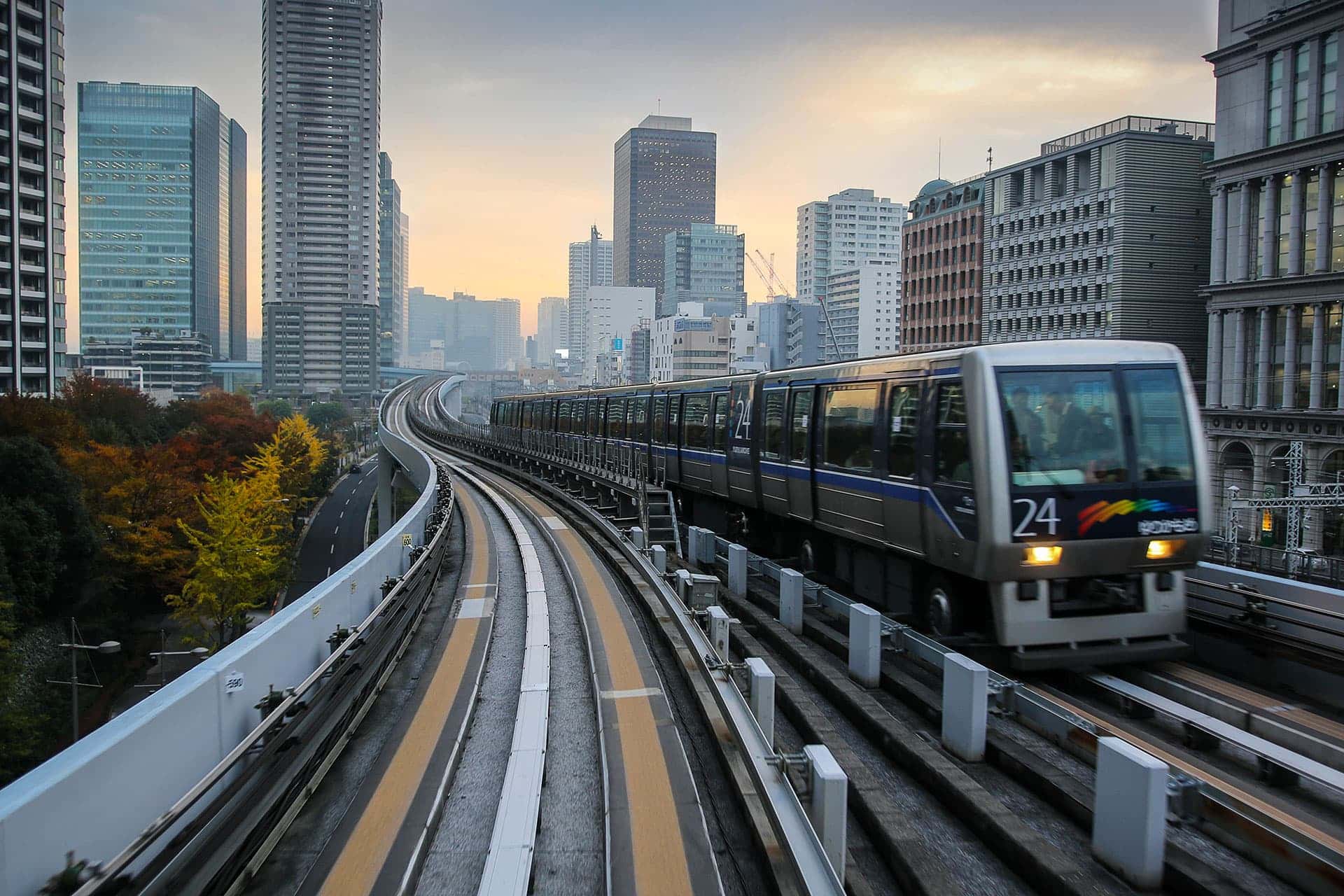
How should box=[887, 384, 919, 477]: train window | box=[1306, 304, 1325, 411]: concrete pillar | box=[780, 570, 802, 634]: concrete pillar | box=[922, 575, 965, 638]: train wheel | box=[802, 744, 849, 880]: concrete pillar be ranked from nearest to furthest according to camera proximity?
box=[802, 744, 849, 880]: concrete pillar, box=[922, 575, 965, 638]: train wheel, box=[887, 384, 919, 477]: train window, box=[780, 570, 802, 634]: concrete pillar, box=[1306, 304, 1325, 411]: concrete pillar

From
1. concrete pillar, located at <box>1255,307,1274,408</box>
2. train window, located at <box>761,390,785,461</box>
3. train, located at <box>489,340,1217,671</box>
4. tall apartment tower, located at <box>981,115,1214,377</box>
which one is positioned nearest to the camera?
train, located at <box>489,340,1217,671</box>

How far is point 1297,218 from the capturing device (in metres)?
53.1

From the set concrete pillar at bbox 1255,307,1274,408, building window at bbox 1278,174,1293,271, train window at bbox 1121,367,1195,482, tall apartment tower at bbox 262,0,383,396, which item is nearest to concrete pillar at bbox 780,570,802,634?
train window at bbox 1121,367,1195,482

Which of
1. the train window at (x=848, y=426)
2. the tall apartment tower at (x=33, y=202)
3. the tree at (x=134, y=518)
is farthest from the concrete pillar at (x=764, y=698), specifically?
the tall apartment tower at (x=33, y=202)

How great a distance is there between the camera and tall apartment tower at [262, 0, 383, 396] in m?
188

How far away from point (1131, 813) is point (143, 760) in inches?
243

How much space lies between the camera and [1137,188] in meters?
74.8

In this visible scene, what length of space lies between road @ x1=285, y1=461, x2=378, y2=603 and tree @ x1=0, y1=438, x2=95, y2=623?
8077mm

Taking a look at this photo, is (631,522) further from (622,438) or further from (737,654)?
(737,654)

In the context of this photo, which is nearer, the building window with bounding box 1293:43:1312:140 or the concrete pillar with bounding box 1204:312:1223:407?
the building window with bounding box 1293:43:1312:140

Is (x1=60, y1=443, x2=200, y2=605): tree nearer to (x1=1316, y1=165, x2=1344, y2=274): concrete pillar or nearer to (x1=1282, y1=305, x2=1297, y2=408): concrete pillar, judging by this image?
(x1=1282, y1=305, x2=1297, y2=408): concrete pillar

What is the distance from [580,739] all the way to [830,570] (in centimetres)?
747

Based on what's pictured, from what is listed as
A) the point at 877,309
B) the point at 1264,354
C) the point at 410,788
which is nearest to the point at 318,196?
the point at 877,309

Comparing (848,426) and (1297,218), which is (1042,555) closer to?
(848,426)
